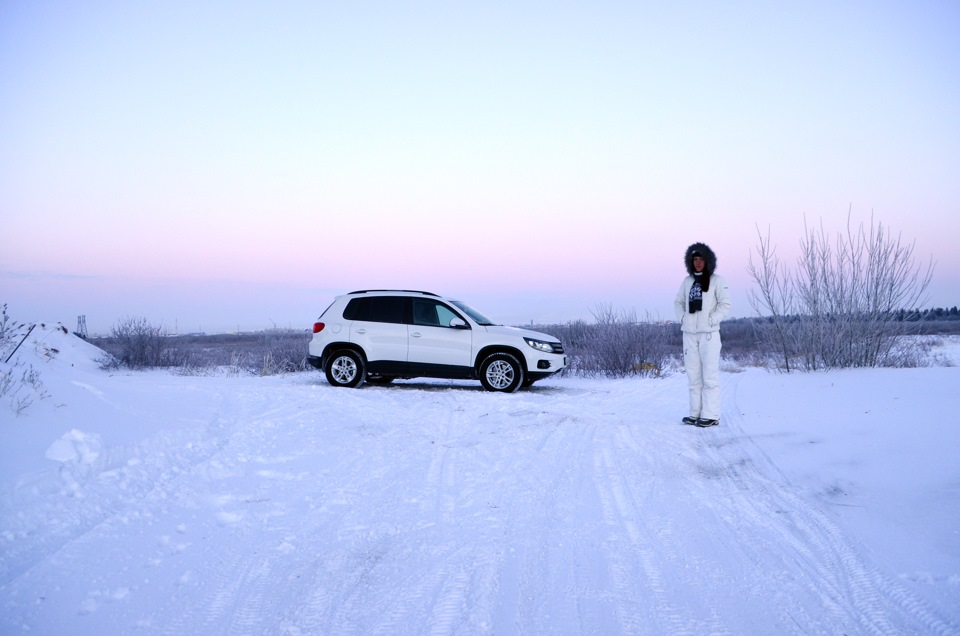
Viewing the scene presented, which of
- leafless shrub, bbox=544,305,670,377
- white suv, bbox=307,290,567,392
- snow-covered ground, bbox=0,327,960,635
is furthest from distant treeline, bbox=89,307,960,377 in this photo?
snow-covered ground, bbox=0,327,960,635

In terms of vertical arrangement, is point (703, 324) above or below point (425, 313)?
below

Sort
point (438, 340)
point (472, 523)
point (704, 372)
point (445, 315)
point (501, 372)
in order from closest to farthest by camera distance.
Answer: point (472, 523) < point (704, 372) < point (501, 372) < point (438, 340) < point (445, 315)

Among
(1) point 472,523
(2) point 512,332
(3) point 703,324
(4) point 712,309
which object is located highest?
(4) point 712,309

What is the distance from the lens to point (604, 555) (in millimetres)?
3721

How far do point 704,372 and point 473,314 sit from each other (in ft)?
18.7

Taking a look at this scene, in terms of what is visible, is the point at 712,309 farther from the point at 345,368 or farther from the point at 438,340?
the point at 345,368

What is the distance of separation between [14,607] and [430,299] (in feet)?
32.3

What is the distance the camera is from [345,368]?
12.6 metres

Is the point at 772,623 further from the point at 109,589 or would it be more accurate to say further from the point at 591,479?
the point at 109,589

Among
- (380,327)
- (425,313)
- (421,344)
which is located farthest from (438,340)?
(380,327)

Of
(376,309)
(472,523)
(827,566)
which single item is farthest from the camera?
(376,309)

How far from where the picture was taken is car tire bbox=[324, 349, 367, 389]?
1252 centimetres

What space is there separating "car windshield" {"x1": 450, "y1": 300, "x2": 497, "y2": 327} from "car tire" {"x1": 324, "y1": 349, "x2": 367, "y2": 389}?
2279mm

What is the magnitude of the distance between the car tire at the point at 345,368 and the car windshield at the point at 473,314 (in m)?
2.28
